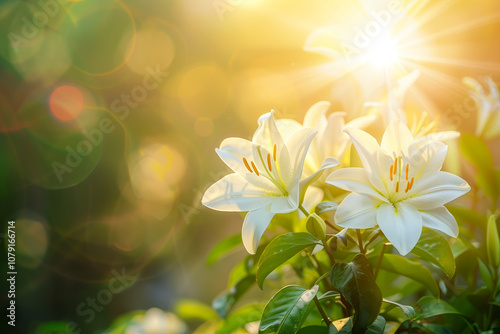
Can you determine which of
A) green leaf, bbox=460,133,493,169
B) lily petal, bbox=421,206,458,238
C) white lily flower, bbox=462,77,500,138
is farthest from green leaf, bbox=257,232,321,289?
white lily flower, bbox=462,77,500,138

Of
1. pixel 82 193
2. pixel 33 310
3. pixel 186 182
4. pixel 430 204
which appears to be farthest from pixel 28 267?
pixel 430 204

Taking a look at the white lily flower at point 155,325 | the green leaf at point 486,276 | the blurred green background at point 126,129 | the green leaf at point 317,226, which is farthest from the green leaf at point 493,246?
the blurred green background at point 126,129

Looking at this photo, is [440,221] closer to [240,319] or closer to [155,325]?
[240,319]

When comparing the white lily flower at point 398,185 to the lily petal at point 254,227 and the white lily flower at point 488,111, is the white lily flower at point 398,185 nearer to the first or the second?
the lily petal at point 254,227

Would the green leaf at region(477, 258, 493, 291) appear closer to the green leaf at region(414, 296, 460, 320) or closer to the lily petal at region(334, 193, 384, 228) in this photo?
the green leaf at region(414, 296, 460, 320)

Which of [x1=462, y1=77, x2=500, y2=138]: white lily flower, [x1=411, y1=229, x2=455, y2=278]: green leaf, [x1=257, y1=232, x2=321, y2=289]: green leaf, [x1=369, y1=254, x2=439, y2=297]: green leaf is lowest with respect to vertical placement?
[x1=369, y1=254, x2=439, y2=297]: green leaf

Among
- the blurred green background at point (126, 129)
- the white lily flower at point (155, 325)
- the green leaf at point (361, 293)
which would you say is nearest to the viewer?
the green leaf at point (361, 293)
